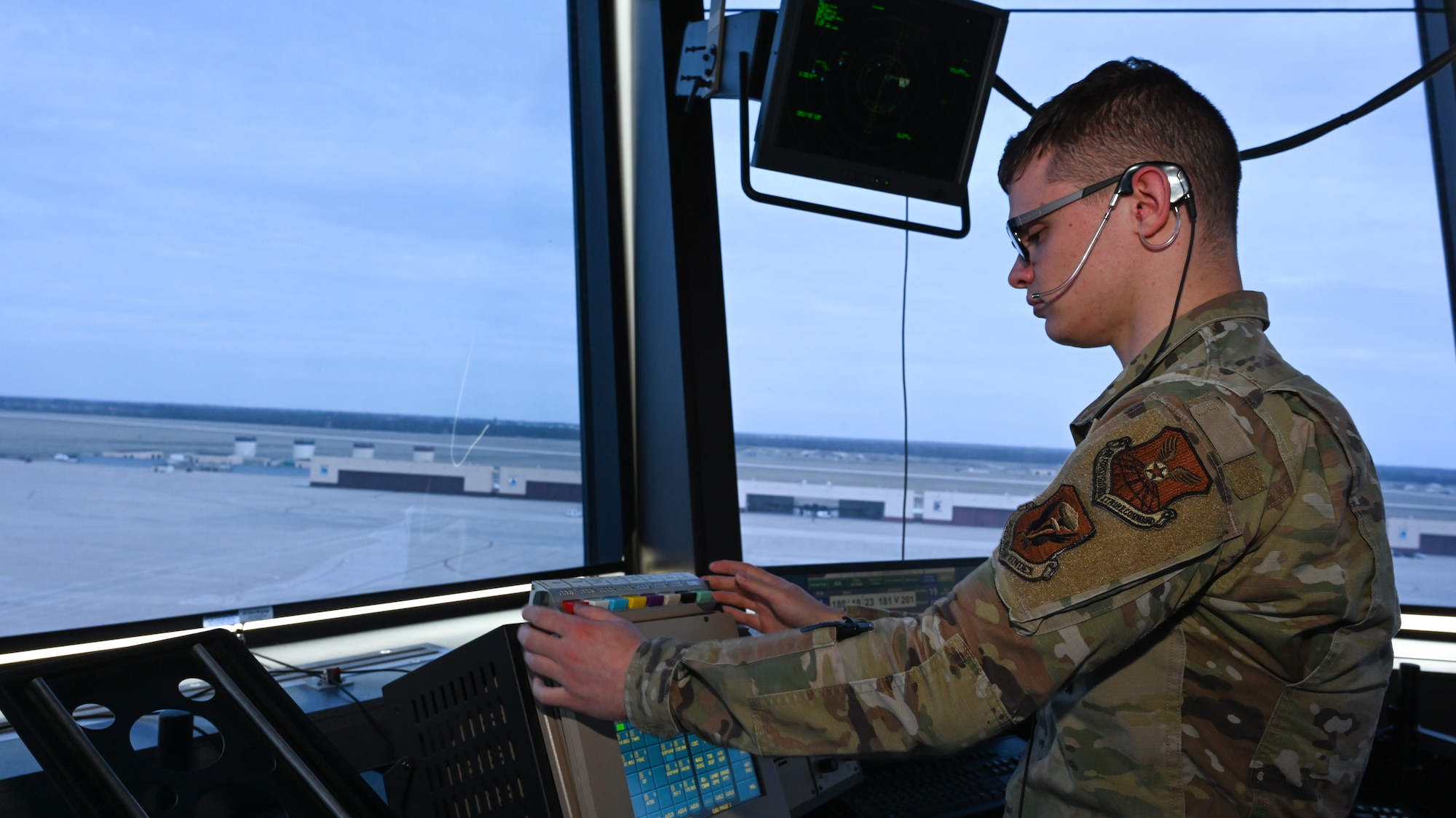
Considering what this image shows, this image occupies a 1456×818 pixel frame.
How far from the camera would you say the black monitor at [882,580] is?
1772 millimetres

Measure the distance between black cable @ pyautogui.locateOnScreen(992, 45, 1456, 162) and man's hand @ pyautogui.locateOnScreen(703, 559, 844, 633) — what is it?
1221 millimetres

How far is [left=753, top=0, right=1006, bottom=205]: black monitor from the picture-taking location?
5.71 ft

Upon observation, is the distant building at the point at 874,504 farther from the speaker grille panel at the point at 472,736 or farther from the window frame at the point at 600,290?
the speaker grille panel at the point at 472,736

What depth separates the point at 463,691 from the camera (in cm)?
96

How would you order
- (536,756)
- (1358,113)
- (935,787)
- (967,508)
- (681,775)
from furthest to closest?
(967,508), (1358,113), (935,787), (681,775), (536,756)

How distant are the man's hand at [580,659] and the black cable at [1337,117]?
1.48 m

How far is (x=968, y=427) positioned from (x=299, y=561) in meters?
2.02

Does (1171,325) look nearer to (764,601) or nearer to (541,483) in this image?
(764,601)

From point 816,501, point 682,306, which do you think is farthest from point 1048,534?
point 816,501

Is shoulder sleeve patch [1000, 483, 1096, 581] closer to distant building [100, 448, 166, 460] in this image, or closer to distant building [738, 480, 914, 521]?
distant building [738, 480, 914, 521]

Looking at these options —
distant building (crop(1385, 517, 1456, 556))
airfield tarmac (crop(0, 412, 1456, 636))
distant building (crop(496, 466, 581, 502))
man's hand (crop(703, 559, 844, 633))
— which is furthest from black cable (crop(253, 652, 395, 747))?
distant building (crop(1385, 517, 1456, 556))

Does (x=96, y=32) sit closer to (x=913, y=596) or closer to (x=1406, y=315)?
(x=913, y=596)

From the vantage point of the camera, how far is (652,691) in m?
0.83

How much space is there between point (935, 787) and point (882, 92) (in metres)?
1.27
